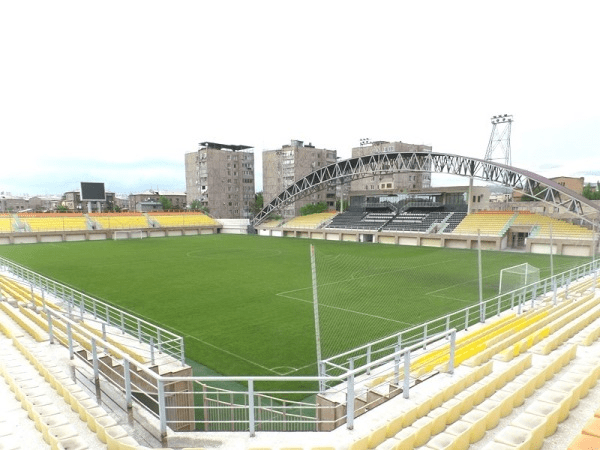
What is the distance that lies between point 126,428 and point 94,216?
5840 centimetres

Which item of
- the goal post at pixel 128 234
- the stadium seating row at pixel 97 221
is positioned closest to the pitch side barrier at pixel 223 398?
the goal post at pixel 128 234

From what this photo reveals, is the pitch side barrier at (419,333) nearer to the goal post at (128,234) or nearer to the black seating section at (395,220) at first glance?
the black seating section at (395,220)

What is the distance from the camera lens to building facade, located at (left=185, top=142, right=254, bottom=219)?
286 ft

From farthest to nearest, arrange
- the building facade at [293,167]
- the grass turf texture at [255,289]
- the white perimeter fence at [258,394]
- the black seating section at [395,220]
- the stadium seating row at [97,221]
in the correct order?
the building facade at [293,167] → the stadium seating row at [97,221] → the black seating section at [395,220] → the grass turf texture at [255,289] → the white perimeter fence at [258,394]

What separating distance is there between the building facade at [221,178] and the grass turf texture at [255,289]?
161 feet

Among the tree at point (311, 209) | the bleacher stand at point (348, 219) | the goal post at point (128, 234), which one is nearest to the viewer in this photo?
the bleacher stand at point (348, 219)

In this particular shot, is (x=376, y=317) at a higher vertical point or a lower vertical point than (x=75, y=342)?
lower

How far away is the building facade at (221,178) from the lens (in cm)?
8719

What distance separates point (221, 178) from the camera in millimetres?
88500

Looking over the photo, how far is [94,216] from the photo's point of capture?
5712cm

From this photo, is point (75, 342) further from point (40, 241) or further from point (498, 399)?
point (40, 241)

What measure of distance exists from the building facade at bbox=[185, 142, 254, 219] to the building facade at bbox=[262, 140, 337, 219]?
5.65m

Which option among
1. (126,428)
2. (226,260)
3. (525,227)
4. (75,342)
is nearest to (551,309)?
(126,428)

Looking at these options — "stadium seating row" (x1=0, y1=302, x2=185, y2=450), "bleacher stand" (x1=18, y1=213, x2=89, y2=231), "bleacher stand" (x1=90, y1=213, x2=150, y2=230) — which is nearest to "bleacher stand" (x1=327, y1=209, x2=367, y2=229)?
"bleacher stand" (x1=90, y1=213, x2=150, y2=230)
